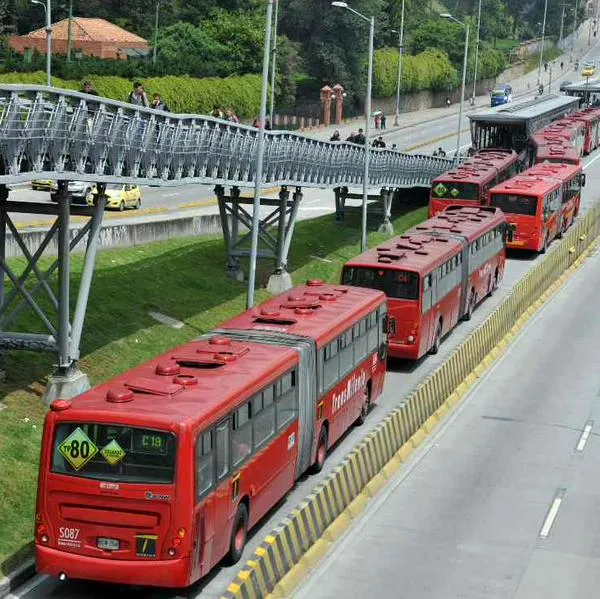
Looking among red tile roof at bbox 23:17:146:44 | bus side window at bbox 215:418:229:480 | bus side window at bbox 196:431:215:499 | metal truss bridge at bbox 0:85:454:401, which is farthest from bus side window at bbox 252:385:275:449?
red tile roof at bbox 23:17:146:44

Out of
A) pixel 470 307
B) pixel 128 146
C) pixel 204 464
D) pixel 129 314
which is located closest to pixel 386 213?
pixel 470 307

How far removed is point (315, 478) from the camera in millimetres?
27875

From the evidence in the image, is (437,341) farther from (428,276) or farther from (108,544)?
(108,544)

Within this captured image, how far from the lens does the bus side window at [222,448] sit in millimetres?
20969

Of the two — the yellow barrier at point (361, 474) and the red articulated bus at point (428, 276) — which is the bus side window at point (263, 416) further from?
the red articulated bus at point (428, 276)

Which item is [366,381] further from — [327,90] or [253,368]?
[327,90]

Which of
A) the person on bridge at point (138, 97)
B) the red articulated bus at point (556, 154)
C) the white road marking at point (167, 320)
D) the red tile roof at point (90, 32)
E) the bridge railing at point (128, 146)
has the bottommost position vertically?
the white road marking at point (167, 320)

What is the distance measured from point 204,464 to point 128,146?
13.1 meters

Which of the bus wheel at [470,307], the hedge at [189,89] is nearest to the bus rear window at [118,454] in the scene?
the bus wheel at [470,307]

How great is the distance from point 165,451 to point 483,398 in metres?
17.3

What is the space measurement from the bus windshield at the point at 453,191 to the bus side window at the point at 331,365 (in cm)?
3512

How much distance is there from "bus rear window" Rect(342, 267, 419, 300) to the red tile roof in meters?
80.4

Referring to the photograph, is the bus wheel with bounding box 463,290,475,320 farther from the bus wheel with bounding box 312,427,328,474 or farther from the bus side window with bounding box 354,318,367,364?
the bus wheel with bounding box 312,427,328,474

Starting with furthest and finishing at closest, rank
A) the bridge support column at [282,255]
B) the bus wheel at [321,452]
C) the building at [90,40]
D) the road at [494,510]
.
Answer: the building at [90,40] < the bridge support column at [282,255] < the bus wheel at [321,452] < the road at [494,510]
